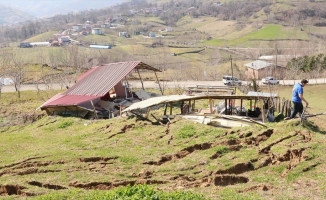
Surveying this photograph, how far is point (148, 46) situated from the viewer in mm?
105375

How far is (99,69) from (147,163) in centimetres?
1711

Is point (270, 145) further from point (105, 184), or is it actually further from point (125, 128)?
point (125, 128)

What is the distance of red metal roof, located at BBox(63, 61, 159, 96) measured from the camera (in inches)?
958

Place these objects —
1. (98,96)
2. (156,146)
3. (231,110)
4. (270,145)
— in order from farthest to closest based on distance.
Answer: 1. (98,96)
2. (231,110)
3. (156,146)
4. (270,145)

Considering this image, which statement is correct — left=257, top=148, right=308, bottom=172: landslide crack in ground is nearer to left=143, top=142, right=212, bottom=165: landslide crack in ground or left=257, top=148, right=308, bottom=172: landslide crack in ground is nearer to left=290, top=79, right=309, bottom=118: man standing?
left=143, top=142, right=212, bottom=165: landslide crack in ground

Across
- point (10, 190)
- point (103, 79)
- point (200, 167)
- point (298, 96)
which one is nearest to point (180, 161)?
point (200, 167)

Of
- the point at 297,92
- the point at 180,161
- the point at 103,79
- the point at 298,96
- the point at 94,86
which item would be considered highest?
the point at 297,92

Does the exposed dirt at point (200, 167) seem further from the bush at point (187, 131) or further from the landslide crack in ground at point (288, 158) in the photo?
the bush at point (187, 131)

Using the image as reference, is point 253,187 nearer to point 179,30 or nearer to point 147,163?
point 147,163

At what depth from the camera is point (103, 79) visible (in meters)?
25.6

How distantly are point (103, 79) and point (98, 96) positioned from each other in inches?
97.5

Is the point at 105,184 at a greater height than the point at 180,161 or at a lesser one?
lesser

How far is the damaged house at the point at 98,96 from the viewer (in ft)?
76.9

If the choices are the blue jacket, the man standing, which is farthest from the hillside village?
the blue jacket
